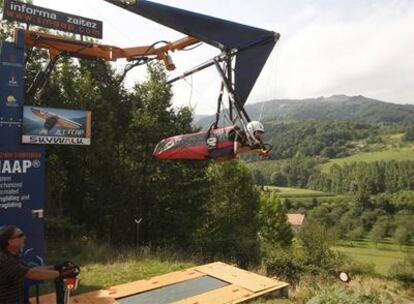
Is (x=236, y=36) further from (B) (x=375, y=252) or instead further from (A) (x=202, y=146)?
(B) (x=375, y=252)

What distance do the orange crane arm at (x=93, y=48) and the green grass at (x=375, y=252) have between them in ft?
208

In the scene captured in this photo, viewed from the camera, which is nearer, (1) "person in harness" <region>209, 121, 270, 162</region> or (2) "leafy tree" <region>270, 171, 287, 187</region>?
(1) "person in harness" <region>209, 121, 270, 162</region>

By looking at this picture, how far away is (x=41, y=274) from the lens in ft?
15.4

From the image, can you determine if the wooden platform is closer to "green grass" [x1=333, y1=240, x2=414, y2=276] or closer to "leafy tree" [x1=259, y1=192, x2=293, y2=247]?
"leafy tree" [x1=259, y1=192, x2=293, y2=247]

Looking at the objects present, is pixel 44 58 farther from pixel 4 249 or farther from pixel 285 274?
pixel 4 249

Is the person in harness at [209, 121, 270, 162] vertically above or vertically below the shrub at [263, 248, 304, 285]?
above

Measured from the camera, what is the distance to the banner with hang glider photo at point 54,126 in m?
9.30

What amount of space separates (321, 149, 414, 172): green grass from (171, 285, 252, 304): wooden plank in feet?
561

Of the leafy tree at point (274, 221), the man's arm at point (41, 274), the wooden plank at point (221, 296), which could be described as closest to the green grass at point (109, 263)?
the wooden plank at point (221, 296)

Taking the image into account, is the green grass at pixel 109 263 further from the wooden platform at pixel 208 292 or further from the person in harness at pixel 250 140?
the person in harness at pixel 250 140

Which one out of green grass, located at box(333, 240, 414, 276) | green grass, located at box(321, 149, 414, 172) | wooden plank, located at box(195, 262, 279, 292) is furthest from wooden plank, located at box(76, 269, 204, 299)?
green grass, located at box(321, 149, 414, 172)

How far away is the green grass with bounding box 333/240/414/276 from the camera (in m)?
69.7

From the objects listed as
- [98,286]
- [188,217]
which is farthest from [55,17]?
[188,217]

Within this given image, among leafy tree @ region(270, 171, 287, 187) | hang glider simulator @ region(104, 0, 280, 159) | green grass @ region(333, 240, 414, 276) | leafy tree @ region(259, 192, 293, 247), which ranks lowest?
green grass @ region(333, 240, 414, 276)
